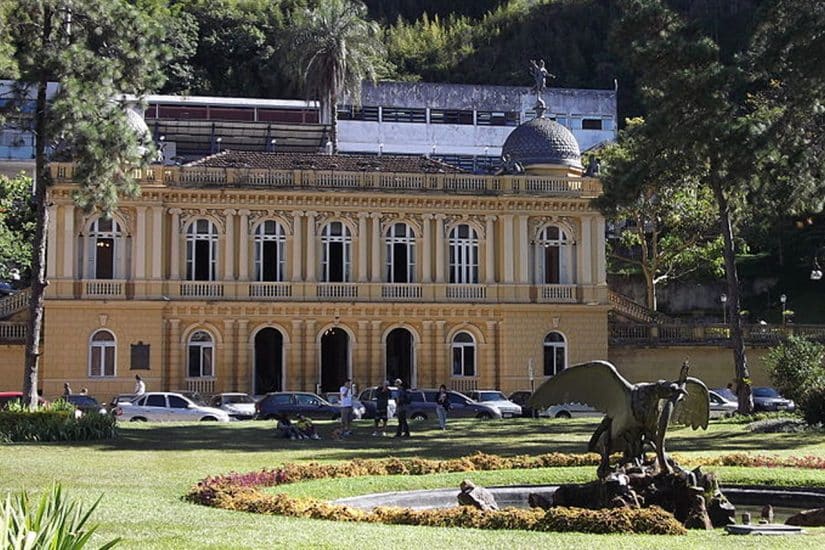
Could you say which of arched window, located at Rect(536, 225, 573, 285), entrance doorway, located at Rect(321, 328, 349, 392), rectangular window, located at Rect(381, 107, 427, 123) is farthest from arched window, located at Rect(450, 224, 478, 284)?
rectangular window, located at Rect(381, 107, 427, 123)

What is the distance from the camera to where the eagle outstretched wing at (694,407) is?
18781 millimetres

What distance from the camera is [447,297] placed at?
1964 inches

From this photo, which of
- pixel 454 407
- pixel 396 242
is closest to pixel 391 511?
pixel 454 407

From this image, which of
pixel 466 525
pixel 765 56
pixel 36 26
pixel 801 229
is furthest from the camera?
pixel 801 229

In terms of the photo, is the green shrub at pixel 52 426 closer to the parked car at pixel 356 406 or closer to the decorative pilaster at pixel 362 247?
the parked car at pixel 356 406

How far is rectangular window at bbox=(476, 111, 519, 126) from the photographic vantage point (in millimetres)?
86250

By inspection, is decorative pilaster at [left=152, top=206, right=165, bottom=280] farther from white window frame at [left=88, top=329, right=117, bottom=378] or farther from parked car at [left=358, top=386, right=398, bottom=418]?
parked car at [left=358, top=386, right=398, bottom=418]

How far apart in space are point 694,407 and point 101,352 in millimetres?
32254

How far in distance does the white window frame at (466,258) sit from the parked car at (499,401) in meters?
8.00

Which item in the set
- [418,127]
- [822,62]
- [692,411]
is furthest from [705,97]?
[418,127]

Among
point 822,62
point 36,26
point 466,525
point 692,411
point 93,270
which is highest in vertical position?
point 36,26

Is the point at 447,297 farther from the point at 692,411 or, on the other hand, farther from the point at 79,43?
the point at 692,411

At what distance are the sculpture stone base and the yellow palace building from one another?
104ft

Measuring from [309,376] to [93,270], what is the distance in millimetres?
9207
